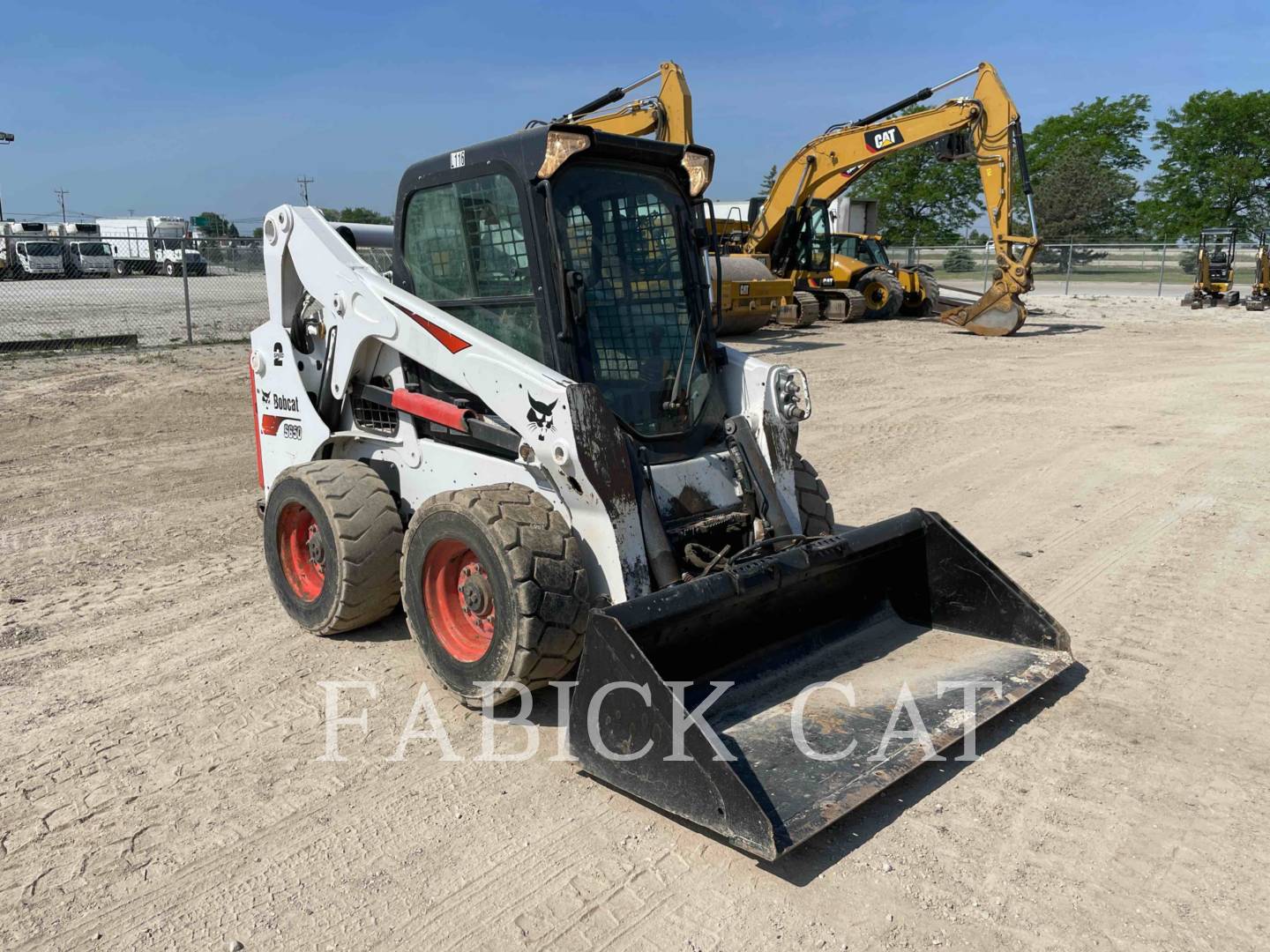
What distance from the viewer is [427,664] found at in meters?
4.02

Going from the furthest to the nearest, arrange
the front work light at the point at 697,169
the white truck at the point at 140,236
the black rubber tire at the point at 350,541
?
the white truck at the point at 140,236, the front work light at the point at 697,169, the black rubber tire at the point at 350,541

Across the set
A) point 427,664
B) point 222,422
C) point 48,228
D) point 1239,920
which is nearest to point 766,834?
point 1239,920

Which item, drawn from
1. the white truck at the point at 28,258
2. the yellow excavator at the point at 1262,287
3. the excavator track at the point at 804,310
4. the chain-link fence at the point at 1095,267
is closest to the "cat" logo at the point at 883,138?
the excavator track at the point at 804,310

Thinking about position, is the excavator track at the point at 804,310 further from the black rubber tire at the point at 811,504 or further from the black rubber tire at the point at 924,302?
the black rubber tire at the point at 811,504

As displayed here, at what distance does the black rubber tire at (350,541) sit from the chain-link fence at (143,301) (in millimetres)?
11022

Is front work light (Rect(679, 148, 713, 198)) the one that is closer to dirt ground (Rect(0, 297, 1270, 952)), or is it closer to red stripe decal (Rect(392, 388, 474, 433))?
red stripe decal (Rect(392, 388, 474, 433))

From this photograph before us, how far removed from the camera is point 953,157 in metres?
18.2

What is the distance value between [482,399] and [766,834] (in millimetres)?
2034

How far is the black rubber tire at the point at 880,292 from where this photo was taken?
21.3 meters

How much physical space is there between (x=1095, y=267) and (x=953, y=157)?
25128 millimetres

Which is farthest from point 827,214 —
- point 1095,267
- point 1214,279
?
point 1095,267

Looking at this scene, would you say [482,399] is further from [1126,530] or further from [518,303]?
[1126,530]

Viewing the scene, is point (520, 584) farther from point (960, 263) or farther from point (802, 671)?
point (960, 263)

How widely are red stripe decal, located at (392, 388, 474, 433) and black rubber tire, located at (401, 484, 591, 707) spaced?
42cm
